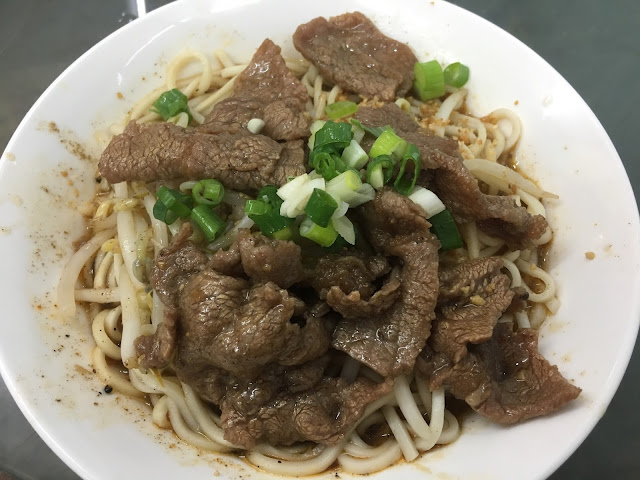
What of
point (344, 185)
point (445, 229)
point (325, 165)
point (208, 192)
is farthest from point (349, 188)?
point (208, 192)

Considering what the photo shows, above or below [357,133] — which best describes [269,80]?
above

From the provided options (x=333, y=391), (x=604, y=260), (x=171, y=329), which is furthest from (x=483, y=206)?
(x=171, y=329)

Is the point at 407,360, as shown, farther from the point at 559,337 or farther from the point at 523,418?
the point at 559,337

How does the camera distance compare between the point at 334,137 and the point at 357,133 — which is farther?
the point at 357,133

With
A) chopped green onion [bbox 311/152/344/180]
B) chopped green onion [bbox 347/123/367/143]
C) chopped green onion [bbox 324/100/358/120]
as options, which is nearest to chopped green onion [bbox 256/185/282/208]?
chopped green onion [bbox 311/152/344/180]

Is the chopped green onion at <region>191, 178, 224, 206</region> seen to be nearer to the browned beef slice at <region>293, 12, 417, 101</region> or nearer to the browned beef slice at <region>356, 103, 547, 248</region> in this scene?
the browned beef slice at <region>356, 103, 547, 248</region>

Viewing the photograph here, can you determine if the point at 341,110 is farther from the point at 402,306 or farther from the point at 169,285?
the point at 169,285
